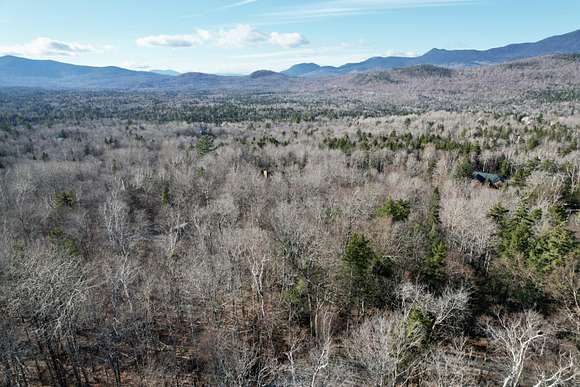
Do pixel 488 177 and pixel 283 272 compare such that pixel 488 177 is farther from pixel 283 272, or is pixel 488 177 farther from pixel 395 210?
pixel 283 272

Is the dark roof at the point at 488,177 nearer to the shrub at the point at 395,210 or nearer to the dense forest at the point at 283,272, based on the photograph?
the dense forest at the point at 283,272

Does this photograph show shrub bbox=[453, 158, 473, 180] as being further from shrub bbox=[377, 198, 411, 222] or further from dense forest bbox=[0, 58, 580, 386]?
shrub bbox=[377, 198, 411, 222]

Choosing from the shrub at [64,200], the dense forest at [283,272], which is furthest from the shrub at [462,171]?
the shrub at [64,200]

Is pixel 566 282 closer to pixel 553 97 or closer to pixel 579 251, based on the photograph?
pixel 579 251

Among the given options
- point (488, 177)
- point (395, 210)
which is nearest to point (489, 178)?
point (488, 177)

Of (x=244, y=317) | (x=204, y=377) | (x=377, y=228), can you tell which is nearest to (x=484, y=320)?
(x=377, y=228)

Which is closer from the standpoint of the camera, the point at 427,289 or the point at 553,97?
the point at 427,289

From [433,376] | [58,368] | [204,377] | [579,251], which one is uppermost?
[579,251]

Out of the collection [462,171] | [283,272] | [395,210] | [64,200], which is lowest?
[283,272]

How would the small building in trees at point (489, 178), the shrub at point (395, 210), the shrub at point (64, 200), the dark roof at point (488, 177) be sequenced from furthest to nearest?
the dark roof at point (488, 177) → the small building in trees at point (489, 178) → the shrub at point (64, 200) → the shrub at point (395, 210)
